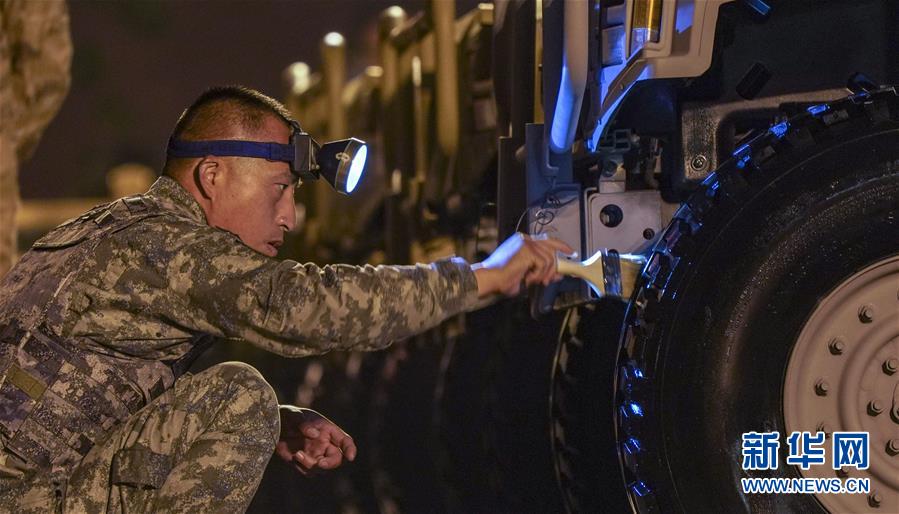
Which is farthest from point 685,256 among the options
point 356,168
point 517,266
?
point 356,168

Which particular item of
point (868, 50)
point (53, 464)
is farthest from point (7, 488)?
point (868, 50)

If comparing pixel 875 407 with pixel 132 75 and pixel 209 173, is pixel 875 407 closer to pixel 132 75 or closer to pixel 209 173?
pixel 209 173

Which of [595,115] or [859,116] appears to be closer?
[859,116]

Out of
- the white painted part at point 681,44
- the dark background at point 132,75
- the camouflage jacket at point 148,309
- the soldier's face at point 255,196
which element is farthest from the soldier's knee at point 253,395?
the dark background at point 132,75

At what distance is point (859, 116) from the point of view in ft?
8.36

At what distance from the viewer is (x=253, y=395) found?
264 cm

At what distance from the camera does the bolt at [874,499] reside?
251cm

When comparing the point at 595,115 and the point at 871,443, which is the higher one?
the point at 595,115

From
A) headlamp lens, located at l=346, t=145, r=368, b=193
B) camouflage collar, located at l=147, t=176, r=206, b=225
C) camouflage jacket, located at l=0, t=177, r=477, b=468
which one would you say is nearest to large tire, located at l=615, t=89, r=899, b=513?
camouflage jacket, located at l=0, t=177, r=477, b=468

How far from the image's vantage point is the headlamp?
2.67m

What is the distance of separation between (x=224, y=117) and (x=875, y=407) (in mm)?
1449

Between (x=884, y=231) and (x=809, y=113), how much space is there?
0.28 metres

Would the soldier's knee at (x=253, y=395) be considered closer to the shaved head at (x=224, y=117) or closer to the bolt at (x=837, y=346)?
the shaved head at (x=224, y=117)

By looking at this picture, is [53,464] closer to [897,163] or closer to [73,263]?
[73,263]
